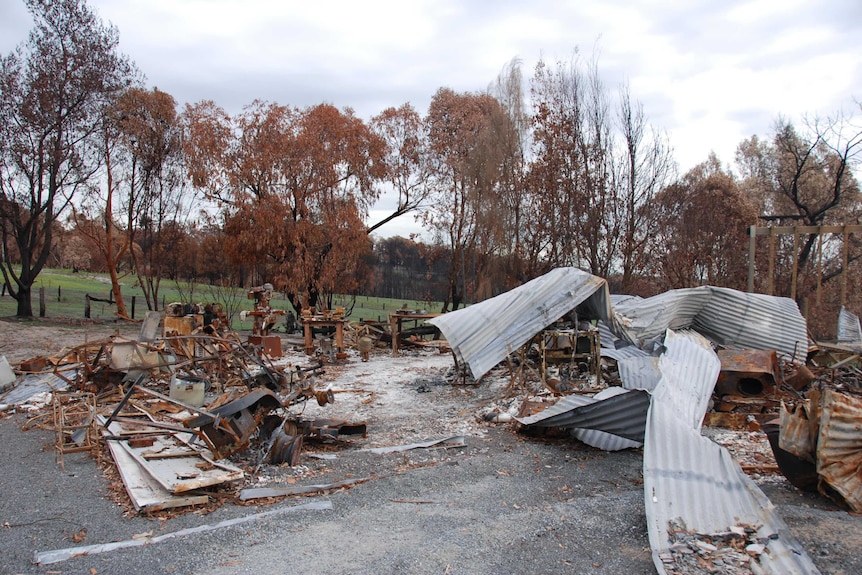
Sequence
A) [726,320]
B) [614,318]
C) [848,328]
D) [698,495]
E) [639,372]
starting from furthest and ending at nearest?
[848,328] < [726,320] < [614,318] < [639,372] < [698,495]

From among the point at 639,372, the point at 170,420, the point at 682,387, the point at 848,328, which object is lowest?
the point at 170,420

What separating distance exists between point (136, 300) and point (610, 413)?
20.5m

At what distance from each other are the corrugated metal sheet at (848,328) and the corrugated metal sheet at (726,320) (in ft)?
9.71

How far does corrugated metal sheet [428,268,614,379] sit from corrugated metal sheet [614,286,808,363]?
0.94 m

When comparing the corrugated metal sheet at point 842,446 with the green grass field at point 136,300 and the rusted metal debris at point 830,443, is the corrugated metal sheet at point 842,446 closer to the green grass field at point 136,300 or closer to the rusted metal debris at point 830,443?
the rusted metal debris at point 830,443

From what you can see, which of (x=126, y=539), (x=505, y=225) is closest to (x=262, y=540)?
(x=126, y=539)

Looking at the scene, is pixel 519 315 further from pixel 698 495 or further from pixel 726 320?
pixel 698 495

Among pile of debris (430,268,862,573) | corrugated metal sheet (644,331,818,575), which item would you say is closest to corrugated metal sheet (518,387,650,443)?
pile of debris (430,268,862,573)

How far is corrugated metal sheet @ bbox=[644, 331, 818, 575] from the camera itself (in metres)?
3.15

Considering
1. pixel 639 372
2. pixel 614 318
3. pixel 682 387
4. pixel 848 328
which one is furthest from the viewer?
pixel 848 328

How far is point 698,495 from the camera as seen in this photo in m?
3.65

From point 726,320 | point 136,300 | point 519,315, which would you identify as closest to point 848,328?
point 726,320

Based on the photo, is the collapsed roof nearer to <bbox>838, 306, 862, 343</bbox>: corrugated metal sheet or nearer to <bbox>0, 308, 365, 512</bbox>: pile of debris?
<bbox>0, 308, 365, 512</bbox>: pile of debris

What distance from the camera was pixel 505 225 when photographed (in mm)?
18641
